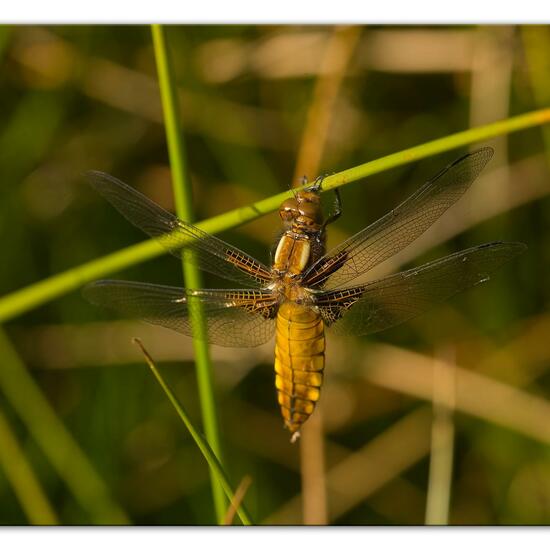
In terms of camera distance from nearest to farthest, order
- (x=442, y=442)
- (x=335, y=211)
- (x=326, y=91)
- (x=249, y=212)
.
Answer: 1. (x=249, y=212)
2. (x=335, y=211)
3. (x=442, y=442)
4. (x=326, y=91)

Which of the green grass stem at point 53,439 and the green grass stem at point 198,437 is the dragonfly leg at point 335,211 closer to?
the green grass stem at point 198,437

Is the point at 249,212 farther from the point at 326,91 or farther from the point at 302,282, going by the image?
the point at 326,91

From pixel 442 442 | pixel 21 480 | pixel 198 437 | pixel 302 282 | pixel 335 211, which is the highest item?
pixel 335 211

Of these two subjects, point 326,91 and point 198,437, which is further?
point 326,91

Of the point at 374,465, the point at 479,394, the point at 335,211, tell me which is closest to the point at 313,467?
the point at 374,465

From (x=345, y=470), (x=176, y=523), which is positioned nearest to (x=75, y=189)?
(x=176, y=523)

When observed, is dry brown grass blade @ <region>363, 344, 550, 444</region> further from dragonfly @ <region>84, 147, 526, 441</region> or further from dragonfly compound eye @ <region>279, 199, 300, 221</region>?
dragonfly compound eye @ <region>279, 199, 300, 221</region>
